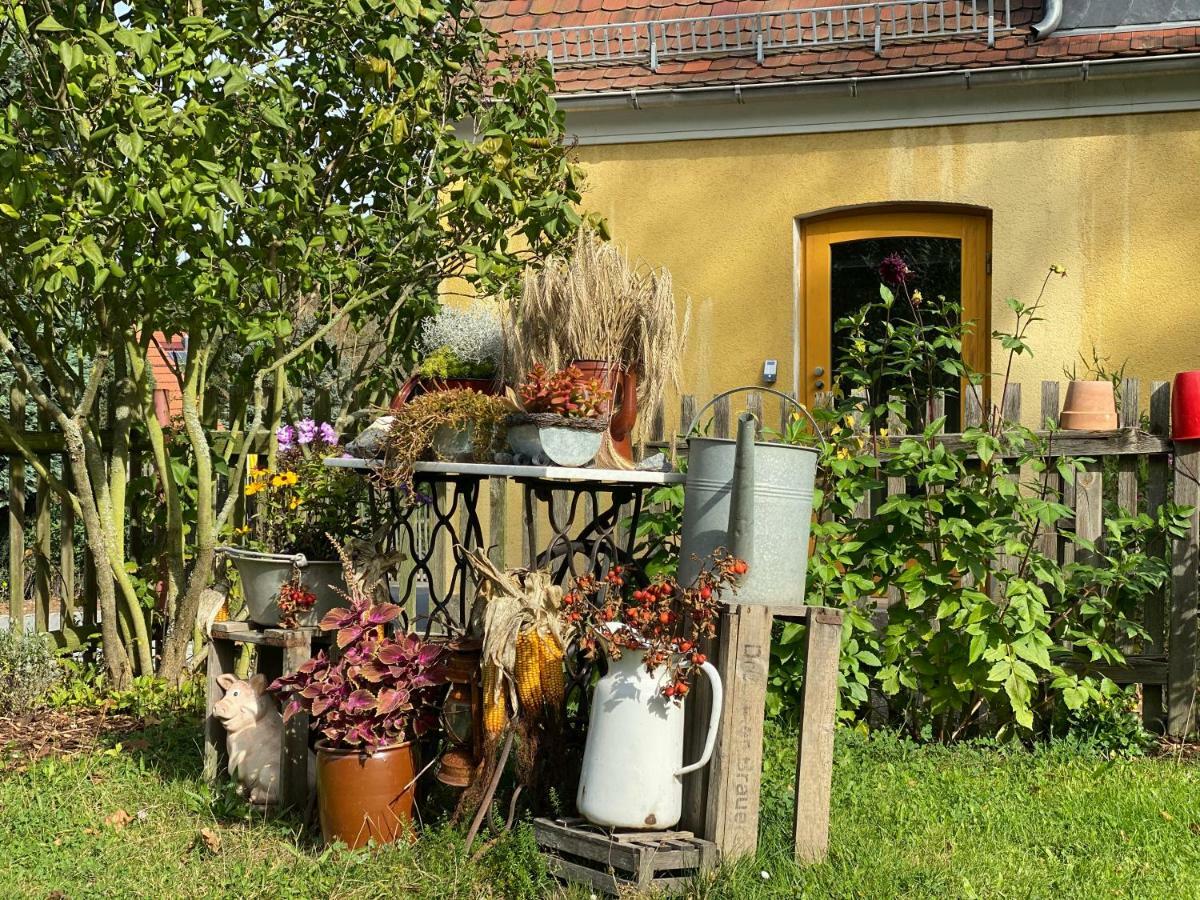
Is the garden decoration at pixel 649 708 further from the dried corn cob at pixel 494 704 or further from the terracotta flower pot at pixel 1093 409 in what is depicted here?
the terracotta flower pot at pixel 1093 409

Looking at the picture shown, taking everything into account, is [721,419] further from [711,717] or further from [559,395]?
[711,717]

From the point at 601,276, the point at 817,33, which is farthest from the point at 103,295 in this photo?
the point at 817,33

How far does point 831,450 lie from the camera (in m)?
5.09

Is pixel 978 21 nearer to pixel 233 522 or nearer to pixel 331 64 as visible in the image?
pixel 331 64

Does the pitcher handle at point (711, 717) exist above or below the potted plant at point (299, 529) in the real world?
below

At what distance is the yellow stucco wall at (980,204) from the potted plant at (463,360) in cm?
263

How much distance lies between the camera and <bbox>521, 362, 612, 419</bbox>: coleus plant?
4000 mm

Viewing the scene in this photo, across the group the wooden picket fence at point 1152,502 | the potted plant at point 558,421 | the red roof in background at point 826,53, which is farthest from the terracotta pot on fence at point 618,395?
the red roof in background at point 826,53

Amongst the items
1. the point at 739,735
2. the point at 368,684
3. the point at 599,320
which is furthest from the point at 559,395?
the point at 739,735

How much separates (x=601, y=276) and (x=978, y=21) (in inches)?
175

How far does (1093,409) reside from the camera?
515cm

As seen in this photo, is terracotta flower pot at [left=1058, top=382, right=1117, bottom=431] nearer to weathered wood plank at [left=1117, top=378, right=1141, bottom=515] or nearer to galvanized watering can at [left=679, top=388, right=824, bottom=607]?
weathered wood plank at [left=1117, top=378, right=1141, bottom=515]

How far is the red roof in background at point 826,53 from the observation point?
7.19 m

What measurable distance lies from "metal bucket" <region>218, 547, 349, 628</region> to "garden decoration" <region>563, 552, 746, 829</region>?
131 cm
